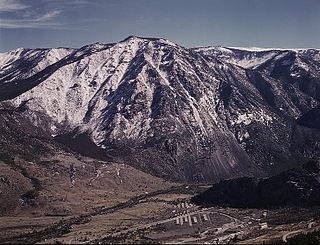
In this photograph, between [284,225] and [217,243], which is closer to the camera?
[217,243]

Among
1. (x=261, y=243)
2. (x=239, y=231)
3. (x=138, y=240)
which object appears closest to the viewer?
(x=261, y=243)

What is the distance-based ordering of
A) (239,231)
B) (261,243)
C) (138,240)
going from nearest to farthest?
(261,243)
(138,240)
(239,231)

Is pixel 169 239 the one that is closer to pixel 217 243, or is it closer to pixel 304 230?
pixel 217 243

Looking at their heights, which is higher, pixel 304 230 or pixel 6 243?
pixel 6 243

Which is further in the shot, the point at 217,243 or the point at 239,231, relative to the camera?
the point at 239,231

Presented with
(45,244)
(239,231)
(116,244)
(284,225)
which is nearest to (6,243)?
(45,244)

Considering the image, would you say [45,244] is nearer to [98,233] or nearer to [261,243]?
[98,233]

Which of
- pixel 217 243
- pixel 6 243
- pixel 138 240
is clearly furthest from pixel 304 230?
pixel 6 243

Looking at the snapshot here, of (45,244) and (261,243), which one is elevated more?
(45,244)
